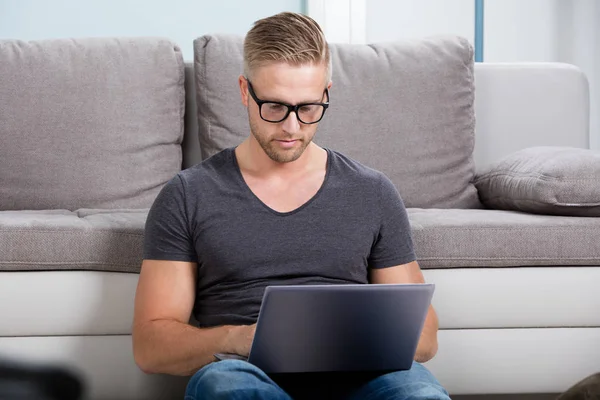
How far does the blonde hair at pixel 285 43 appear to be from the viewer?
1.57 meters

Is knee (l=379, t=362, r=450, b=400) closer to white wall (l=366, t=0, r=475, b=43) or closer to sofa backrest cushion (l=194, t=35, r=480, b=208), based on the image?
sofa backrest cushion (l=194, t=35, r=480, b=208)

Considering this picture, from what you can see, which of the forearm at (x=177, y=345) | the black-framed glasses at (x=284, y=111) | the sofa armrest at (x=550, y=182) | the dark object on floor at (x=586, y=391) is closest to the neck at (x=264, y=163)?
the black-framed glasses at (x=284, y=111)

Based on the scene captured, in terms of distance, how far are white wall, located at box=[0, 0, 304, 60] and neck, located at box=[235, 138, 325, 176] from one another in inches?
70.2

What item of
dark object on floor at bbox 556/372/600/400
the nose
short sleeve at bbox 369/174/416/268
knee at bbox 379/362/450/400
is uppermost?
the nose

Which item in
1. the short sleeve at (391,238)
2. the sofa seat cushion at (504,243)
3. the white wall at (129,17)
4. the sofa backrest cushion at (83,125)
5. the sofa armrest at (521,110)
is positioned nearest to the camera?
the short sleeve at (391,238)

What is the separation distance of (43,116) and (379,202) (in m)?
1.23

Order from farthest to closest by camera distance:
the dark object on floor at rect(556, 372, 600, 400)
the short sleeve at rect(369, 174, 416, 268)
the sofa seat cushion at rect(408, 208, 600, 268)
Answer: the sofa seat cushion at rect(408, 208, 600, 268) < the short sleeve at rect(369, 174, 416, 268) < the dark object on floor at rect(556, 372, 600, 400)

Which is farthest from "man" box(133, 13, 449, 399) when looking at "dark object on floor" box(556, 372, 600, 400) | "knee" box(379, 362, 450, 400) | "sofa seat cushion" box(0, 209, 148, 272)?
"dark object on floor" box(556, 372, 600, 400)

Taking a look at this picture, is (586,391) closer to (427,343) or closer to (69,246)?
(427,343)

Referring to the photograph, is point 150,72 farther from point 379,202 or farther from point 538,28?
point 538,28

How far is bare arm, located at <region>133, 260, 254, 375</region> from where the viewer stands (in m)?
1.44

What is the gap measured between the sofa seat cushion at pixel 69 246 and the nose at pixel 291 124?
21.2 inches

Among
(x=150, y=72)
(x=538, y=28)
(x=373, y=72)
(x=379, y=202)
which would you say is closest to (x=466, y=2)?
(x=538, y=28)

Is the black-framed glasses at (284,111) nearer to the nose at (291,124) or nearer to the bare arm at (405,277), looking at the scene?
the nose at (291,124)
